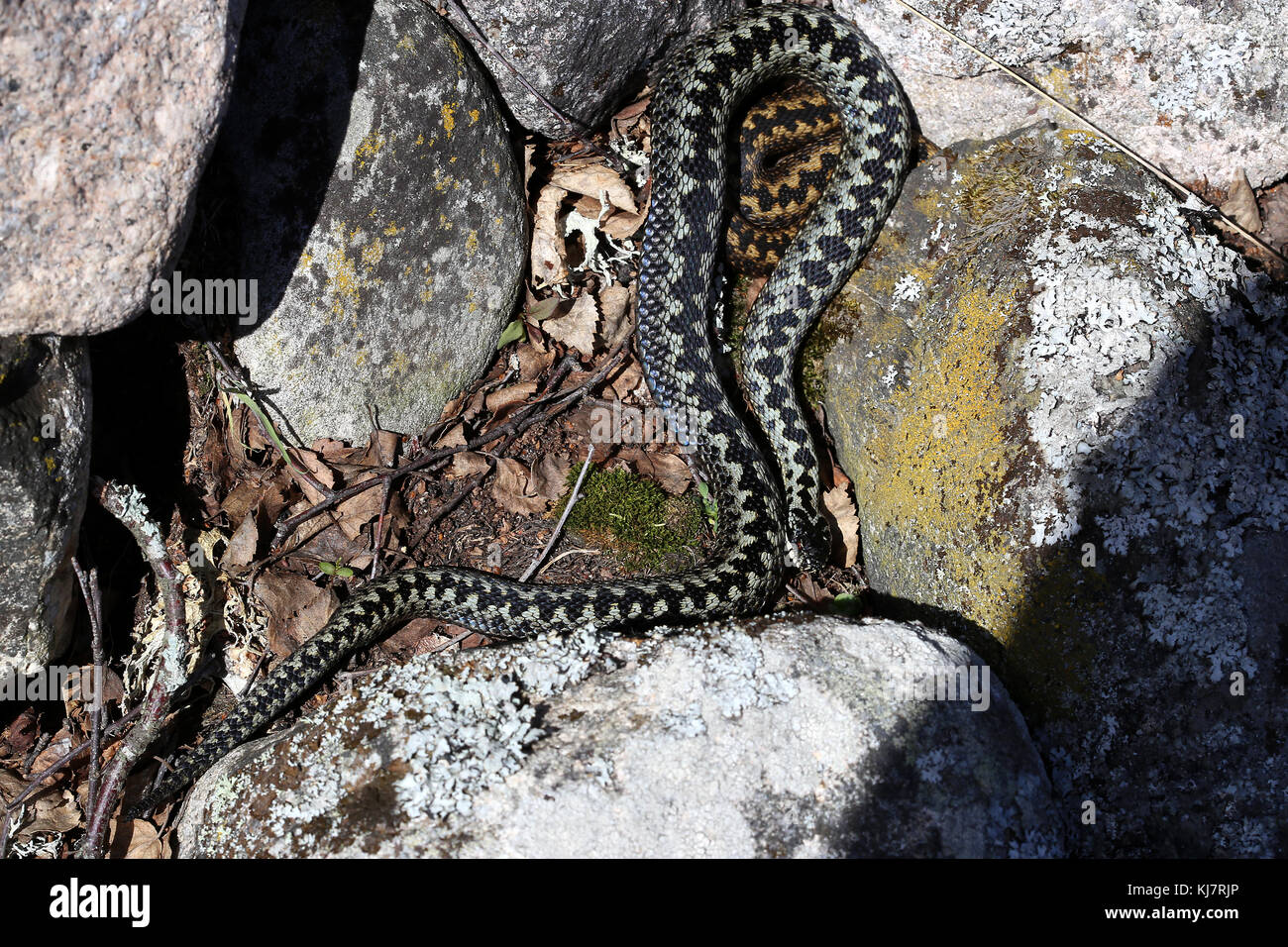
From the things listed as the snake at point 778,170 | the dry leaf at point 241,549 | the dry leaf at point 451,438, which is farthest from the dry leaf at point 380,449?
the snake at point 778,170

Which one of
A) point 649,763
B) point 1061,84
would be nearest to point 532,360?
point 649,763

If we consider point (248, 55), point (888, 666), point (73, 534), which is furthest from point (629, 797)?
point (248, 55)

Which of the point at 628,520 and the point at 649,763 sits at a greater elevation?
the point at 628,520

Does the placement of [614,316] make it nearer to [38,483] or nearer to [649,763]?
[649,763]

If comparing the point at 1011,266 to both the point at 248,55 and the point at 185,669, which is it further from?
the point at 185,669

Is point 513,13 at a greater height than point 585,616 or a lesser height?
greater

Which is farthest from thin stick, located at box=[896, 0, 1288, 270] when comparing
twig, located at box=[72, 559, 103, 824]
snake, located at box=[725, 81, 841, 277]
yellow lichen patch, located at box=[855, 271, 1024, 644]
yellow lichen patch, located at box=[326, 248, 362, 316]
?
twig, located at box=[72, 559, 103, 824]

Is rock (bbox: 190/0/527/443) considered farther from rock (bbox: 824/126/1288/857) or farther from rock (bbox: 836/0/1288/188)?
rock (bbox: 836/0/1288/188)
